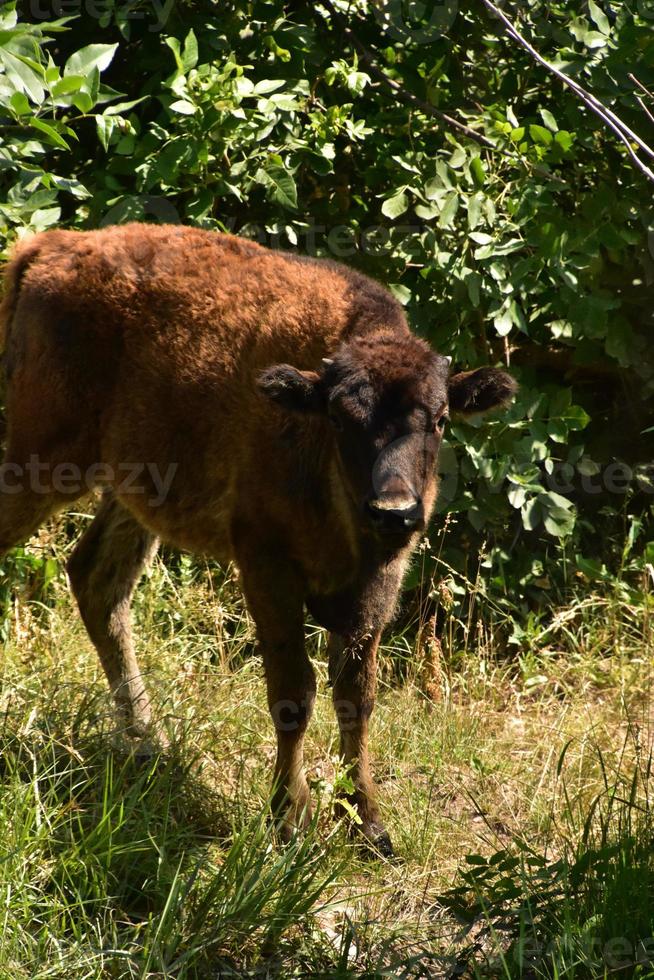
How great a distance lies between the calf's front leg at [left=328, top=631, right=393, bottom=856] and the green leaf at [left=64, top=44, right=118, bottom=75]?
107 inches

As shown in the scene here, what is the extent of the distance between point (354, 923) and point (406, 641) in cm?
261

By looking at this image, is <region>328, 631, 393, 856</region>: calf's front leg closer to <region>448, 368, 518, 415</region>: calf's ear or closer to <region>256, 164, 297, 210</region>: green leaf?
<region>448, 368, 518, 415</region>: calf's ear

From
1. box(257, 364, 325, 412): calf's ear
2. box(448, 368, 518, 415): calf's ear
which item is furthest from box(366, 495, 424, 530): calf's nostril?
box(448, 368, 518, 415): calf's ear

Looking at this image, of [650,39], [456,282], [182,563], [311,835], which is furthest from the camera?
[182,563]

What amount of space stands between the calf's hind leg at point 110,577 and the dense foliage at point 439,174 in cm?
150

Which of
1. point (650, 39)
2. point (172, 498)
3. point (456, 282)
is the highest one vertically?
point (650, 39)

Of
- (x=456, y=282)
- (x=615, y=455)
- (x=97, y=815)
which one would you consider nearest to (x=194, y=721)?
(x=97, y=815)

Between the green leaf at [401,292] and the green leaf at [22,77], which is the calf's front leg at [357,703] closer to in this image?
the green leaf at [401,292]

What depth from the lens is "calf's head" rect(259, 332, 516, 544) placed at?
4.57 m

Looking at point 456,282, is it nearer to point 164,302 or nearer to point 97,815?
point 164,302

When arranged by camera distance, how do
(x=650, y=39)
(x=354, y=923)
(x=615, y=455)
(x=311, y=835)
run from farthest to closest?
(x=615, y=455) < (x=650, y=39) < (x=311, y=835) < (x=354, y=923)

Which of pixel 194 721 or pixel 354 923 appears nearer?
pixel 354 923

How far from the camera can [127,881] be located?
4.28 metres

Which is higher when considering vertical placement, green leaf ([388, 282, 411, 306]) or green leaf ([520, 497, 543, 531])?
green leaf ([388, 282, 411, 306])
